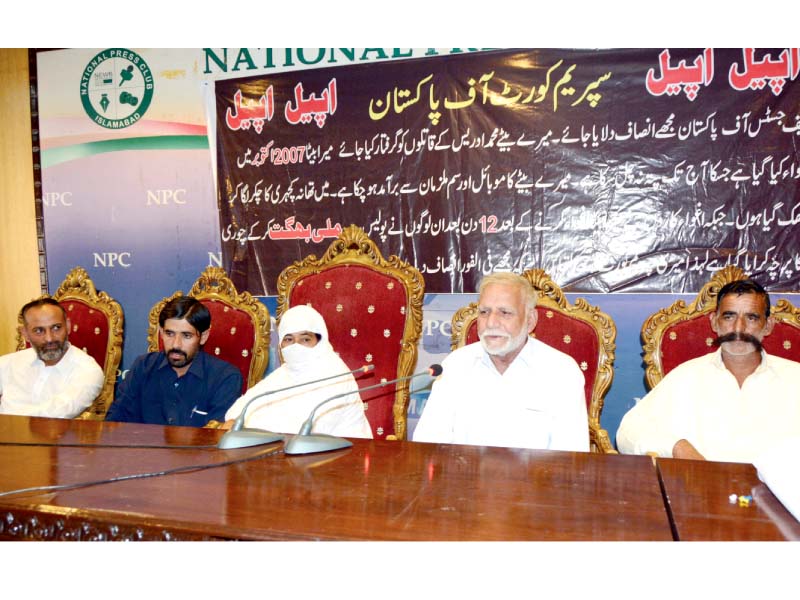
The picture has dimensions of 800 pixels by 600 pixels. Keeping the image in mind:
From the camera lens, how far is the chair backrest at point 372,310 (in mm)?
3180

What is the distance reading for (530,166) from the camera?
3969 mm

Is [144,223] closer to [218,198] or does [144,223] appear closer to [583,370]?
→ [218,198]

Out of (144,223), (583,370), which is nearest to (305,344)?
(583,370)

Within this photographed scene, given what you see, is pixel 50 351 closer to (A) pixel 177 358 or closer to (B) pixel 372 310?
(A) pixel 177 358

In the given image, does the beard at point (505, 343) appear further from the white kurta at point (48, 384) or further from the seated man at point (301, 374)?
the white kurta at point (48, 384)

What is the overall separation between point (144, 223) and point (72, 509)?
12.3 ft

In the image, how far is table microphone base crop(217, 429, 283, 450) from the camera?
6.77ft

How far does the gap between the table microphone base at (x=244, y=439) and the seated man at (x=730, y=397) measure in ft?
4.76

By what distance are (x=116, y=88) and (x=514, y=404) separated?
391 cm

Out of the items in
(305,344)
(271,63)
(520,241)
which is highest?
(271,63)

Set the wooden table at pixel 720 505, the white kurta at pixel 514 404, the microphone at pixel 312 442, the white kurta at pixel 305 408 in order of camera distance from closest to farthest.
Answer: the wooden table at pixel 720 505
the microphone at pixel 312 442
the white kurta at pixel 514 404
the white kurta at pixel 305 408

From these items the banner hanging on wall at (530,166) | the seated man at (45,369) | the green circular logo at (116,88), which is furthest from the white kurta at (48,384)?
the green circular logo at (116,88)

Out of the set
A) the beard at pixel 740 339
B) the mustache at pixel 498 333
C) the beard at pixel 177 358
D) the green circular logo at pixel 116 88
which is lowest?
the beard at pixel 177 358
